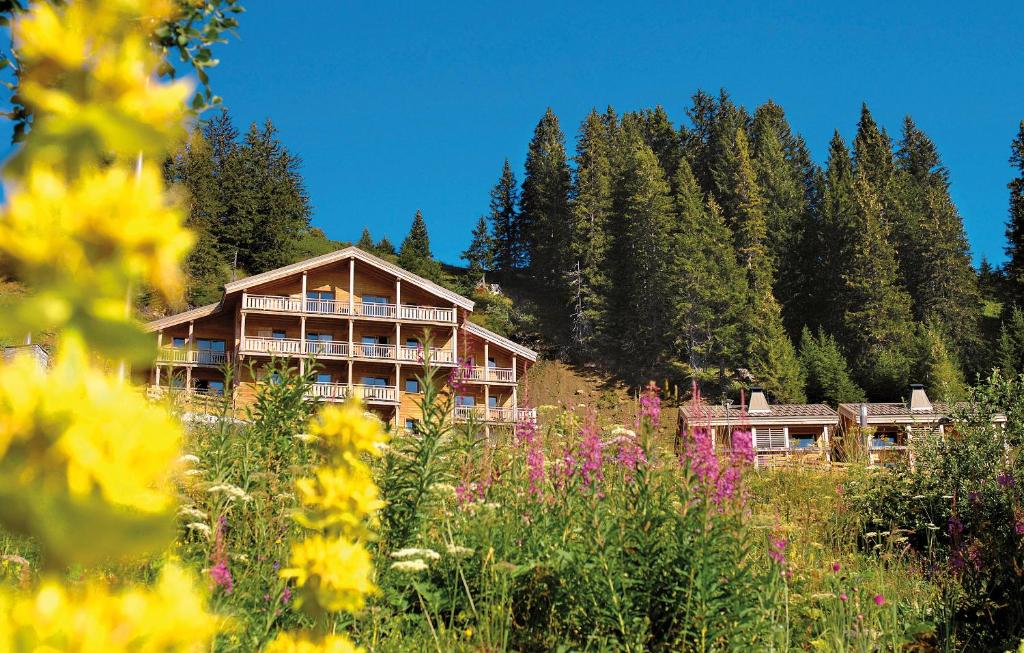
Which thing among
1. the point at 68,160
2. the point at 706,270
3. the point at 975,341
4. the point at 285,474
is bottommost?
the point at 285,474

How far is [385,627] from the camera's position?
3.76 m

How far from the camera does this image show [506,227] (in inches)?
2960

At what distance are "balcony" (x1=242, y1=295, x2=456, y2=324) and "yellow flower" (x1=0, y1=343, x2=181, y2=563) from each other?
33.5 meters

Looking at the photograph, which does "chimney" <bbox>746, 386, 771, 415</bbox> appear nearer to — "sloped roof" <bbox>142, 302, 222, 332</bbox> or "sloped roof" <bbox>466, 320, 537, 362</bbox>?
"sloped roof" <bbox>466, 320, 537, 362</bbox>

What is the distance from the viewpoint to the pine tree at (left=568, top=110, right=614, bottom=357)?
55.0m

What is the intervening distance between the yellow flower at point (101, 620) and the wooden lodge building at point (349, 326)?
104ft

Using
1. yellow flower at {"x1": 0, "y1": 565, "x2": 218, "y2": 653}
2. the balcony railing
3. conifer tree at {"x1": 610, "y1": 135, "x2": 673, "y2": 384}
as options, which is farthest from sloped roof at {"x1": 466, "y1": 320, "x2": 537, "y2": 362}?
yellow flower at {"x1": 0, "y1": 565, "x2": 218, "y2": 653}

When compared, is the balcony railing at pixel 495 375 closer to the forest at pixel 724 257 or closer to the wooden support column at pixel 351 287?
the wooden support column at pixel 351 287

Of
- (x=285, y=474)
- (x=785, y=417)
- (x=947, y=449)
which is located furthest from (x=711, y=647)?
(x=785, y=417)

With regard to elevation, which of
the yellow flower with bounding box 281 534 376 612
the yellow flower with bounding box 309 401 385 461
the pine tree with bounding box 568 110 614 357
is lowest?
the yellow flower with bounding box 281 534 376 612

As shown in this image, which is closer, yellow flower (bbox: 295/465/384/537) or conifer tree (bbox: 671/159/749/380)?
yellow flower (bbox: 295/465/384/537)

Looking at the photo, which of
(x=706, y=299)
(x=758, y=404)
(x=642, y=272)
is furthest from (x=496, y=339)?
(x=642, y=272)

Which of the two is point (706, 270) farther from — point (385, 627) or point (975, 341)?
point (385, 627)

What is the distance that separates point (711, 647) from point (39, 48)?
142 inches
